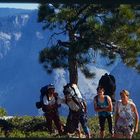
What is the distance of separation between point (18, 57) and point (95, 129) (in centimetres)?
15115

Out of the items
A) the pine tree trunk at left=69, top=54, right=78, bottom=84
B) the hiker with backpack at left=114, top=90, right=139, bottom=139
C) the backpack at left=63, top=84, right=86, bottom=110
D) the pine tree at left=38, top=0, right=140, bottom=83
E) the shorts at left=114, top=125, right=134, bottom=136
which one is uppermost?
the pine tree at left=38, top=0, right=140, bottom=83

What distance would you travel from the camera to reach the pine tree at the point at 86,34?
11.8 meters

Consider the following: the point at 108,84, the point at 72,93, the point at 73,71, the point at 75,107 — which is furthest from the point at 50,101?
the point at 73,71

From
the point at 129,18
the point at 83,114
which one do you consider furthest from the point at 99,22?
the point at 83,114

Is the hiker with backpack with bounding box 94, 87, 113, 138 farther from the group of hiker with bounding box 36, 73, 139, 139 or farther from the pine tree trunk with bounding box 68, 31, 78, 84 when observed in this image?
the pine tree trunk with bounding box 68, 31, 78, 84

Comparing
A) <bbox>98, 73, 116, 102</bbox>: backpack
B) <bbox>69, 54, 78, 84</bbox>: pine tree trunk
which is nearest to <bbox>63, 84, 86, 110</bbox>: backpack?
<bbox>98, 73, 116, 102</bbox>: backpack

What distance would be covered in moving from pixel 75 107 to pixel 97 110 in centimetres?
68

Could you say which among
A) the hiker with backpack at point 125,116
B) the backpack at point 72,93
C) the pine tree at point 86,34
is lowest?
the hiker with backpack at point 125,116

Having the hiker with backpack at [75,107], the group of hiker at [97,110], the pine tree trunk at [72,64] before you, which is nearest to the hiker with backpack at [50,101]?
the group of hiker at [97,110]

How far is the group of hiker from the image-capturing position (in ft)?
23.0

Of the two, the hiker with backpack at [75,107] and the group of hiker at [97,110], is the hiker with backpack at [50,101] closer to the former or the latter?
the group of hiker at [97,110]

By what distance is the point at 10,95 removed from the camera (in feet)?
506

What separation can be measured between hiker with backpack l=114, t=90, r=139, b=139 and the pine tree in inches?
170

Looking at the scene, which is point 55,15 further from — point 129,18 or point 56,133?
point 56,133
